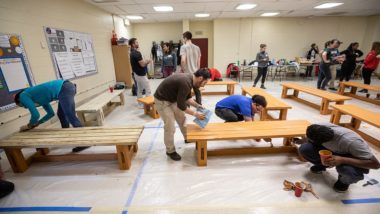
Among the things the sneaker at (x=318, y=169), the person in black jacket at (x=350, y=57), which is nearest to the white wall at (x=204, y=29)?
the person in black jacket at (x=350, y=57)

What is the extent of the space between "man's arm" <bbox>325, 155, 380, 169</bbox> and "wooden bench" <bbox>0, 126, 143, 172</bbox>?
1817 mm

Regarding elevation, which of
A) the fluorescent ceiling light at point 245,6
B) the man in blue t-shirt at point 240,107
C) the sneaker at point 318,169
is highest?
the fluorescent ceiling light at point 245,6

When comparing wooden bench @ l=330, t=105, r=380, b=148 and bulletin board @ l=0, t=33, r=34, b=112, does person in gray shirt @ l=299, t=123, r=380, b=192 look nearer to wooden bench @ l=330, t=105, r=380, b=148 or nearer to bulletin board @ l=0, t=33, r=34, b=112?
wooden bench @ l=330, t=105, r=380, b=148

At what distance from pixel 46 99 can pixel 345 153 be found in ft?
10.6

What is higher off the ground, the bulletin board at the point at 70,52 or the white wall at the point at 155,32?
the white wall at the point at 155,32

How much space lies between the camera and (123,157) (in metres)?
2.09

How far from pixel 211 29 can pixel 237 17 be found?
4.12ft

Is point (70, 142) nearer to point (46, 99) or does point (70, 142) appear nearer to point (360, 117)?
point (46, 99)

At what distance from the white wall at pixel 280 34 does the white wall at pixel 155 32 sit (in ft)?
6.20

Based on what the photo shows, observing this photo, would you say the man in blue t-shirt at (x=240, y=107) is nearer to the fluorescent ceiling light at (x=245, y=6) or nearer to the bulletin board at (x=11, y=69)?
the bulletin board at (x=11, y=69)

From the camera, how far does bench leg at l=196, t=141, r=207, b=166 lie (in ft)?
6.74

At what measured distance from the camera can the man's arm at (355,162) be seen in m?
1.52

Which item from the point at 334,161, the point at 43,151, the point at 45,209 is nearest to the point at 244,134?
the point at 334,161

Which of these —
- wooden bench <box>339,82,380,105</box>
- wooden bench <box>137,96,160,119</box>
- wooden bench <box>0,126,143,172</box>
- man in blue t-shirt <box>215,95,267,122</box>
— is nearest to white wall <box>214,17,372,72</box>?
wooden bench <box>339,82,380,105</box>
